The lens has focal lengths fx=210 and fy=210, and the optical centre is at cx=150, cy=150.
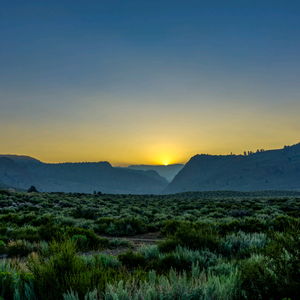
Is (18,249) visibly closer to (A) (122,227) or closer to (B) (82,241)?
(B) (82,241)

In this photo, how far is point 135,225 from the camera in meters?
11.8

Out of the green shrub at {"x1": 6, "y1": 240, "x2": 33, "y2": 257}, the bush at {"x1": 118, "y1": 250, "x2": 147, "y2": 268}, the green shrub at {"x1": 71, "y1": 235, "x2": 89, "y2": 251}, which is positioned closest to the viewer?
the bush at {"x1": 118, "y1": 250, "x2": 147, "y2": 268}

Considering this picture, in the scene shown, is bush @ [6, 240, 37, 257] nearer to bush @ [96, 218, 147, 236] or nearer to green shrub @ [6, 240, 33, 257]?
green shrub @ [6, 240, 33, 257]

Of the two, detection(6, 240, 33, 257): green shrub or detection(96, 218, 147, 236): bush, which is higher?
detection(6, 240, 33, 257): green shrub

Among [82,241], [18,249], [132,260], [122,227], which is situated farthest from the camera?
[122,227]

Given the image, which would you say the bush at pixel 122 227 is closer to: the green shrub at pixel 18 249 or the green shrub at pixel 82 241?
the green shrub at pixel 82 241

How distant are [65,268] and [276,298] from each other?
304 centimetres

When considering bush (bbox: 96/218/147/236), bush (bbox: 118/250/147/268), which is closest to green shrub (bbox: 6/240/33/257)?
bush (bbox: 118/250/147/268)

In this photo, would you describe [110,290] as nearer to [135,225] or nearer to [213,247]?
[213,247]

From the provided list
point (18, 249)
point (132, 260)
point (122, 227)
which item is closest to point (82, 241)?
point (18, 249)

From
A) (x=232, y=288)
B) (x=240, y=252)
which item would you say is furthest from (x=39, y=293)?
(x=240, y=252)

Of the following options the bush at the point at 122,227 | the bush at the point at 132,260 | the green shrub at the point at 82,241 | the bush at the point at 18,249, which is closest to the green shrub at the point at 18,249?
the bush at the point at 18,249

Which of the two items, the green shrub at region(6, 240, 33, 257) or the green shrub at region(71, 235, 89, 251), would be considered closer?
the green shrub at region(6, 240, 33, 257)

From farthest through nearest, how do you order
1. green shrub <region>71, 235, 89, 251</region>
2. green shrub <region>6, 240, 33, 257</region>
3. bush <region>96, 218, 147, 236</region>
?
bush <region>96, 218, 147, 236</region>
green shrub <region>71, 235, 89, 251</region>
green shrub <region>6, 240, 33, 257</region>
